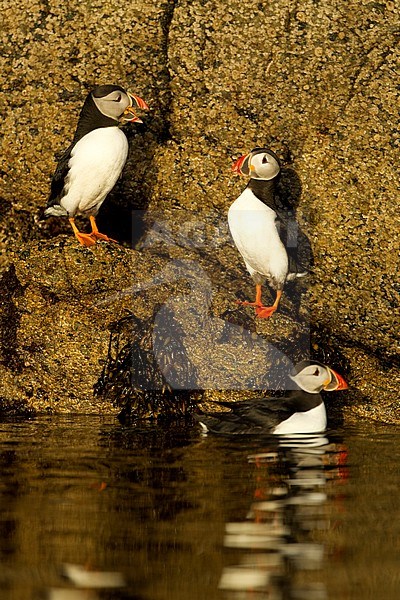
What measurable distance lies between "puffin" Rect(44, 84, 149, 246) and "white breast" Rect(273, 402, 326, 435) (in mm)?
2311

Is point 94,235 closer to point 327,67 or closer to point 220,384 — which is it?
point 220,384

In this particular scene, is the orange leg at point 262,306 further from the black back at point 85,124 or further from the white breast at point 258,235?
the black back at point 85,124

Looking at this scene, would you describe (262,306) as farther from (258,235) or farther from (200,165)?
(200,165)

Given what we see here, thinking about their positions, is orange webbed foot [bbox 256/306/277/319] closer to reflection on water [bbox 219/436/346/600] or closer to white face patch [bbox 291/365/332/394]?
white face patch [bbox 291/365/332/394]

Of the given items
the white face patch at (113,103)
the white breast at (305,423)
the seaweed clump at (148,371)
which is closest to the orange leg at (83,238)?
the seaweed clump at (148,371)

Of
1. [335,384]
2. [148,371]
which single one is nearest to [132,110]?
[148,371]

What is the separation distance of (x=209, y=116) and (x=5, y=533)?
539 cm

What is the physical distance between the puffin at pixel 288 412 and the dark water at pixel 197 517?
20 centimetres

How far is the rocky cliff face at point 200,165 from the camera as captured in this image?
28.9ft


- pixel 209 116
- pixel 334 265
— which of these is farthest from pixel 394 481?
pixel 209 116

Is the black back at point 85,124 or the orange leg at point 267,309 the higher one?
the black back at point 85,124

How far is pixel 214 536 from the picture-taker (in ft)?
15.1

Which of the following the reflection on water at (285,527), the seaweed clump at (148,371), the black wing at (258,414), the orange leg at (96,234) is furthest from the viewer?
the orange leg at (96,234)

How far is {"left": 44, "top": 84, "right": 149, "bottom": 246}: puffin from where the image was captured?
873 cm
